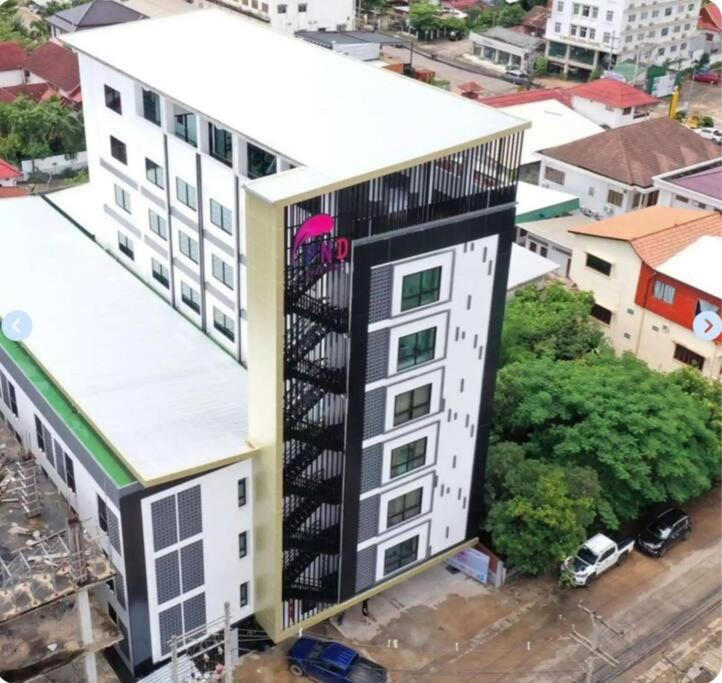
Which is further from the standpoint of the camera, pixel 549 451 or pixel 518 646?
pixel 549 451

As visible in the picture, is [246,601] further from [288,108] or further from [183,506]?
[288,108]

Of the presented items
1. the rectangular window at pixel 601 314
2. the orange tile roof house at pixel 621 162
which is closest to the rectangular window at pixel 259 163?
the rectangular window at pixel 601 314

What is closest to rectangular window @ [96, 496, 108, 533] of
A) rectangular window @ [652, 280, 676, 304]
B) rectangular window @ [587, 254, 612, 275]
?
rectangular window @ [652, 280, 676, 304]

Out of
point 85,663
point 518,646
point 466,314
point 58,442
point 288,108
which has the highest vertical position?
point 288,108

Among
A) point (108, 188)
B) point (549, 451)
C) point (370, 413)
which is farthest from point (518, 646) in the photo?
point (108, 188)

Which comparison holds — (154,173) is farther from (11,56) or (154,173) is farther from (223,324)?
(11,56)

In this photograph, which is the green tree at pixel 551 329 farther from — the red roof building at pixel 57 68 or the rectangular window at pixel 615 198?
the red roof building at pixel 57 68
